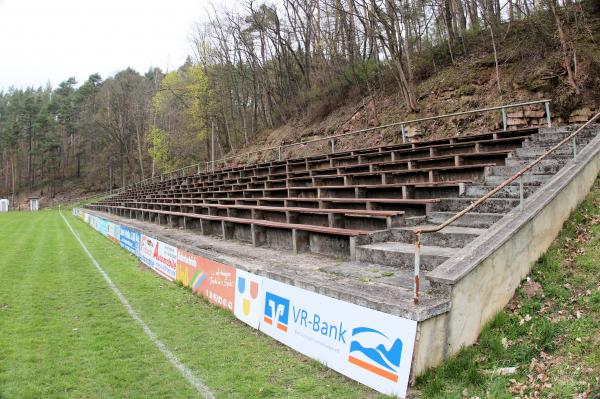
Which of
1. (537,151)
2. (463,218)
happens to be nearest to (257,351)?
(463,218)

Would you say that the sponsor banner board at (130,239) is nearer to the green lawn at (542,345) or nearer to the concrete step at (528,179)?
the concrete step at (528,179)

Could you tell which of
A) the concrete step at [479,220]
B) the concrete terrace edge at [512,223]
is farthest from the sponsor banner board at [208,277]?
the concrete step at [479,220]

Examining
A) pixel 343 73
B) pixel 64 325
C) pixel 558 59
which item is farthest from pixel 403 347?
pixel 343 73

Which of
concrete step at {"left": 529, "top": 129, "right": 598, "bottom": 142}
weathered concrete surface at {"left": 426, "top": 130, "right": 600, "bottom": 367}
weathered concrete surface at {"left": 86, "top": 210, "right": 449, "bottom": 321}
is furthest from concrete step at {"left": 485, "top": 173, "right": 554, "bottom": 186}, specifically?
weathered concrete surface at {"left": 86, "top": 210, "right": 449, "bottom": 321}

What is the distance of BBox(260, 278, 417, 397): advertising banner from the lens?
4.05 m

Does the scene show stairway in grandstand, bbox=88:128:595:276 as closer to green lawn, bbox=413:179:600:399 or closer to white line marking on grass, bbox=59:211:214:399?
green lawn, bbox=413:179:600:399

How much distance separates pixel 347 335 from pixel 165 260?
784 centimetres

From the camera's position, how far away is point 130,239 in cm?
1590

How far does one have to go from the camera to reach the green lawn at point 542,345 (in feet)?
12.4

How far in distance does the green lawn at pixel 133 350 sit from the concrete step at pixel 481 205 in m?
4.11

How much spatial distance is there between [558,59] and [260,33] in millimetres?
26134

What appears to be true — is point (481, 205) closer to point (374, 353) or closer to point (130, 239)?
point (374, 353)

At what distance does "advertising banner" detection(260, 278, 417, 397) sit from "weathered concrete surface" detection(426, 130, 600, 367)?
261 mm

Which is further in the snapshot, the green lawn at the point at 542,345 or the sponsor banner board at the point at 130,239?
the sponsor banner board at the point at 130,239
